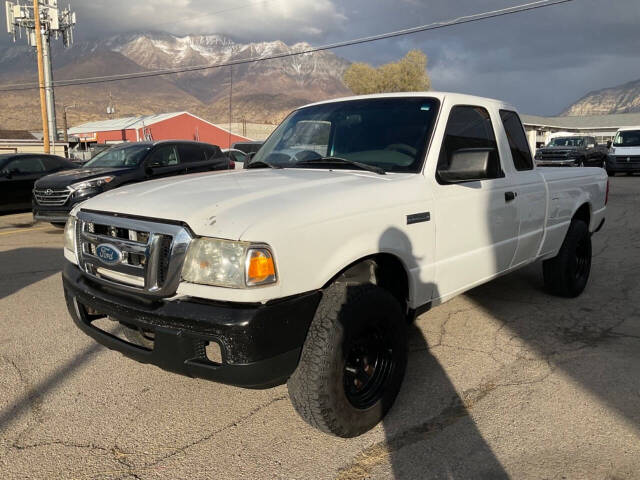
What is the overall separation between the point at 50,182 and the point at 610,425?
30.1 feet

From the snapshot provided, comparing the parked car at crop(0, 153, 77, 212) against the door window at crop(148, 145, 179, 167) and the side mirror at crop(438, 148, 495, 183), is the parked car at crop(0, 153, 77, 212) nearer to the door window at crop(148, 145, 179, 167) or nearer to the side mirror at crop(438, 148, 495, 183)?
the door window at crop(148, 145, 179, 167)

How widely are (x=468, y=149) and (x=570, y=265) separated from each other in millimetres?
A: 2464

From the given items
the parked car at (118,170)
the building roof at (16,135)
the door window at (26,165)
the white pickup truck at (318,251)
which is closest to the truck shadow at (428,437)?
the white pickup truck at (318,251)

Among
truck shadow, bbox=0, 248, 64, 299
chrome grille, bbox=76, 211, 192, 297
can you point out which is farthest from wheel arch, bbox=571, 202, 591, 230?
truck shadow, bbox=0, 248, 64, 299

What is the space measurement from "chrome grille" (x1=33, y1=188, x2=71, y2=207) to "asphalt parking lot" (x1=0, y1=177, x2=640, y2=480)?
188 inches

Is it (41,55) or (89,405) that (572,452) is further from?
(41,55)

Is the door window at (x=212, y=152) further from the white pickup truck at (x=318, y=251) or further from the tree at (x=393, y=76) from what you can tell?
the tree at (x=393, y=76)

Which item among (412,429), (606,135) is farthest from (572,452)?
(606,135)

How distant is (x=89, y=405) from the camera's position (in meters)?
3.09

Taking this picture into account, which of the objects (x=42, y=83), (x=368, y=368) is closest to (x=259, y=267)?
(x=368, y=368)

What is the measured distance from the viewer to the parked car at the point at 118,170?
9.02 metres

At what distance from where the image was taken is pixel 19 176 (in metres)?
12.0

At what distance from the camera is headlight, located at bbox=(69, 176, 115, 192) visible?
907 cm

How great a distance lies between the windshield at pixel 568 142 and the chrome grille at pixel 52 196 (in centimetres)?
2214
